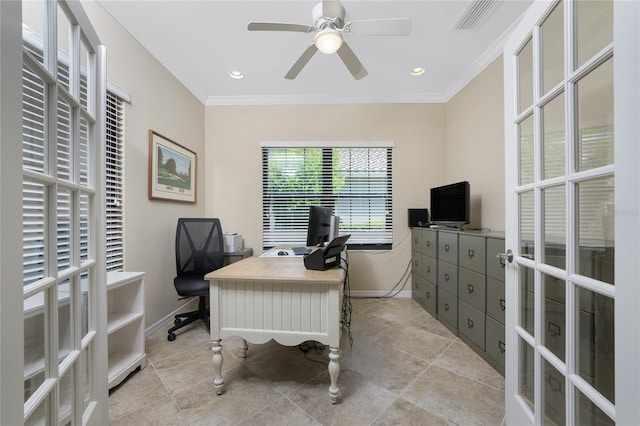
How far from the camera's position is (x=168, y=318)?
2422 mm

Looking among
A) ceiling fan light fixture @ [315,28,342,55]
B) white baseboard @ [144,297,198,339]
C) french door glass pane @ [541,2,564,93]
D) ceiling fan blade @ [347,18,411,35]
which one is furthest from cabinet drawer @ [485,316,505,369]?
white baseboard @ [144,297,198,339]

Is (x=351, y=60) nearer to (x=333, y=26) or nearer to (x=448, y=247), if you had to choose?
(x=333, y=26)

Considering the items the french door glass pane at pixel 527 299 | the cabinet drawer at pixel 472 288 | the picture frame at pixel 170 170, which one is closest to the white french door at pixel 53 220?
the picture frame at pixel 170 170

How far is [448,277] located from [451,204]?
0.79m

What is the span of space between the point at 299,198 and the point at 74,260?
252 centimetres

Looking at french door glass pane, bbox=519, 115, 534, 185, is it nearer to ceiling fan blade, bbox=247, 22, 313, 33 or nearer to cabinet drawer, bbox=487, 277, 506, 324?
cabinet drawer, bbox=487, 277, 506, 324

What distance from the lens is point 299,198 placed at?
3.25 m

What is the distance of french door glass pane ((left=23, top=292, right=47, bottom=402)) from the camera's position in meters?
0.62

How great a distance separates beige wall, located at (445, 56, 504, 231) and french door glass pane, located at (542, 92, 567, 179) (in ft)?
4.95

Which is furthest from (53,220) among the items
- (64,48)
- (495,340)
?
(495,340)

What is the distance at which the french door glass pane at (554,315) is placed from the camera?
850 mm

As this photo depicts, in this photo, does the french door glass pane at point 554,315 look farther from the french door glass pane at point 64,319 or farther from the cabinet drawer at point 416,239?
the cabinet drawer at point 416,239
